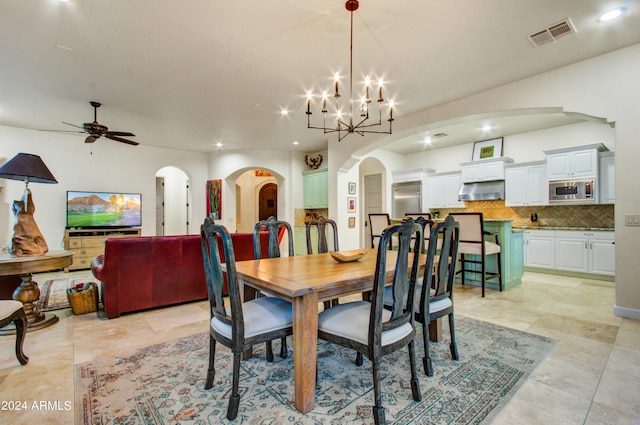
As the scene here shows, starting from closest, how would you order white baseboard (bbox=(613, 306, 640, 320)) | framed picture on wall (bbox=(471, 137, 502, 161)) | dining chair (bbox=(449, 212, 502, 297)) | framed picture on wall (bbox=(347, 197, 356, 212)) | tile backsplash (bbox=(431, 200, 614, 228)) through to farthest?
white baseboard (bbox=(613, 306, 640, 320)) < dining chair (bbox=(449, 212, 502, 297)) < tile backsplash (bbox=(431, 200, 614, 228)) < framed picture on wall (bbox=(471, 137, 502, 161)) < framed picture on wall (bbox=(347, 197, 356, 212))

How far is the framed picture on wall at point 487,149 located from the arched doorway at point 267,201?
6.18m

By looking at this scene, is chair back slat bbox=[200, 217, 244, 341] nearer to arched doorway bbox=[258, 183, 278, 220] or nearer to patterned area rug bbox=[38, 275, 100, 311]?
patterned area rug bbox=[38, 275, 100, 311]

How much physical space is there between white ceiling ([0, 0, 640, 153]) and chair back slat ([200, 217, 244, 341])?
194 cm

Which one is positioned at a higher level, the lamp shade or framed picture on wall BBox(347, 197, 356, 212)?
the lamp shade

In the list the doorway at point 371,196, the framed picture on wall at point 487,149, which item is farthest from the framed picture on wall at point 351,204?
the framed picture on wall at point 487,149

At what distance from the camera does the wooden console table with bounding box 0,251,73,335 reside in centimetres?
261

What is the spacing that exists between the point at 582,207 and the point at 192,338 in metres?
6.65

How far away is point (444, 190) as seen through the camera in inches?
282

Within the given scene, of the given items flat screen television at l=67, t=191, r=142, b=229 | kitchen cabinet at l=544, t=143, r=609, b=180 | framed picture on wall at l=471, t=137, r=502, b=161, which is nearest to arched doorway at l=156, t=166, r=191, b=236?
flat screen television at l=67, t=191, r=142, b=229

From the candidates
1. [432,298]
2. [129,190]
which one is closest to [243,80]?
[432,298]

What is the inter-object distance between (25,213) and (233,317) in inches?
111

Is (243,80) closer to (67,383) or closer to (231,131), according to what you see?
(231,131)

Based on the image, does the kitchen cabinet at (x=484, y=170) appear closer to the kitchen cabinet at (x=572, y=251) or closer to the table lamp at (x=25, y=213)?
the kitchen cabinet at (x=572, y=251)

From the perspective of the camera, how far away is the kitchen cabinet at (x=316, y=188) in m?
7.22
